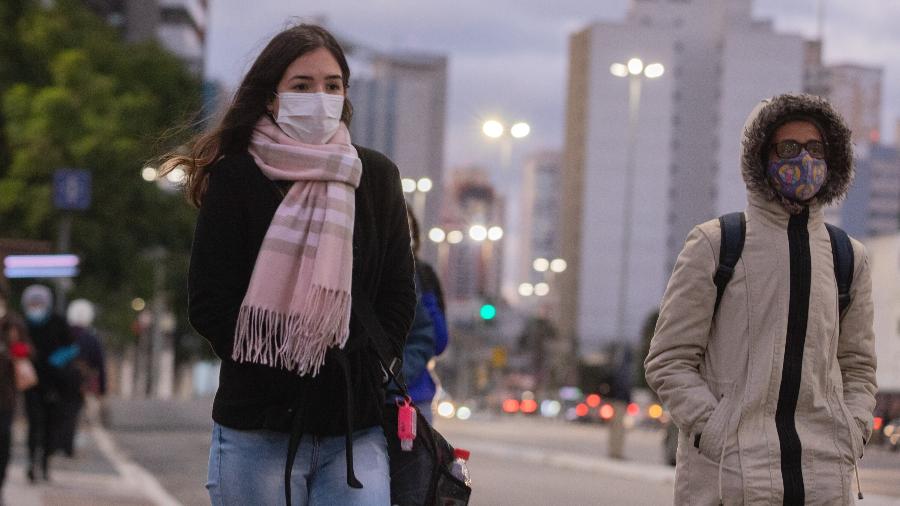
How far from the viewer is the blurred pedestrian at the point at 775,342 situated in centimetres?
488

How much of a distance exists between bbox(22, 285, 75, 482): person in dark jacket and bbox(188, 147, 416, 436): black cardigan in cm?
1210

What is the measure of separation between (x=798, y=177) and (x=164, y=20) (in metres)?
105

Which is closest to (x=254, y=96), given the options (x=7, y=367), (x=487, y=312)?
(x=7, y=367)

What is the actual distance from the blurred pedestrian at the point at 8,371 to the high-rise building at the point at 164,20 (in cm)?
8261

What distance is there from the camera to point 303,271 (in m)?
4.32

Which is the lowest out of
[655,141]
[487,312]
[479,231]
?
[487,312]

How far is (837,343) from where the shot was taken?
16.7 ft

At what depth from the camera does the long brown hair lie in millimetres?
4574

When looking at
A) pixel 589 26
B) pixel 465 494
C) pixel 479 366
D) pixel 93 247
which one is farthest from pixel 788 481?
pixel 589 26

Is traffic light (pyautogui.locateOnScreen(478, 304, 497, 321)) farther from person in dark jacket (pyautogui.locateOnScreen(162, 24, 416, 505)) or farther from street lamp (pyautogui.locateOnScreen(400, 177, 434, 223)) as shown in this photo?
person in dark jacket (pyautogui.locateOnScreen(162, 24, 416, 505))

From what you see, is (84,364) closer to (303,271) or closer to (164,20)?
(303,271)

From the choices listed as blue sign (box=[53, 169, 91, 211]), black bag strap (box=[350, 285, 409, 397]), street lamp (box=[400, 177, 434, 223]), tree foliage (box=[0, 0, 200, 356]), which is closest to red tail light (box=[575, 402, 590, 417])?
street lamp (box=[400, 177, 434, 223])

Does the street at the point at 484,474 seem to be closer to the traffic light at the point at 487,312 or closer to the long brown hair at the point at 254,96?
the traffic light at the point at 487,312

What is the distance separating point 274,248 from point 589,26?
7337 inches
